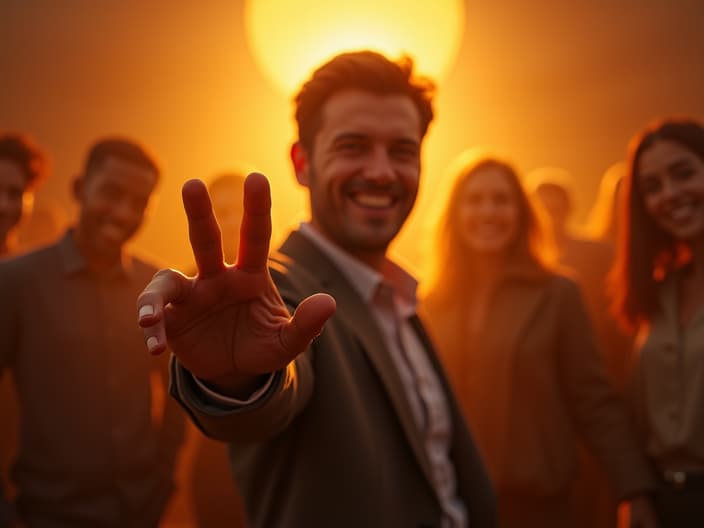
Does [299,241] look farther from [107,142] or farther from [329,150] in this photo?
[107,142]

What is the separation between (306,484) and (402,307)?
32.3 inches

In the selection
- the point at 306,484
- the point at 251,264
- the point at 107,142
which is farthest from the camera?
the point at 107,142

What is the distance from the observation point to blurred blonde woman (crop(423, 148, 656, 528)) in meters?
2.56

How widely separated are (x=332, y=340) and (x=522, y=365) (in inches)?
62.6

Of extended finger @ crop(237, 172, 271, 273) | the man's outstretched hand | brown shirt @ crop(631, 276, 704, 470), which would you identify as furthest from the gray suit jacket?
brown shirt @ crop(631, 276, 704, 470)

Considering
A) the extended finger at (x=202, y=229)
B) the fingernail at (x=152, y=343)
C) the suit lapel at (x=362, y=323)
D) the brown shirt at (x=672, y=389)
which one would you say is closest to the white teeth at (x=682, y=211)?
the brown shirt at (x=672, y=389)

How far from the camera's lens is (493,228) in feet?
10.1

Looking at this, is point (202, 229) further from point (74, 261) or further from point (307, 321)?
point (74, 261)

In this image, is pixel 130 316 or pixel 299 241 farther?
pixel 130 316

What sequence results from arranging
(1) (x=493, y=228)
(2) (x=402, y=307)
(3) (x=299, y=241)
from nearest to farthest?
(3) (x=299, y=241), (2) (x=402, y=307), (1) (x=493, y=228)

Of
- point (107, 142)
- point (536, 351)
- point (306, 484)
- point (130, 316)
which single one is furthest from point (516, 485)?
point (107, 142)

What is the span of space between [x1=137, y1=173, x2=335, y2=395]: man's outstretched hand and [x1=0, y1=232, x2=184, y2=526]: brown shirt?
1759 mm

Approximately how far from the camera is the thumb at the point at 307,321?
2.98 feet

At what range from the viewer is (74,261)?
2.58 metres
